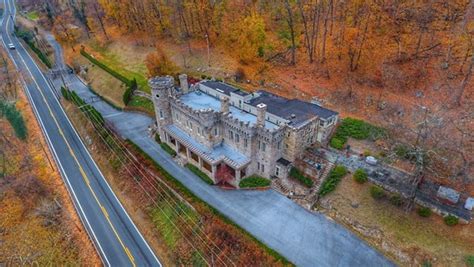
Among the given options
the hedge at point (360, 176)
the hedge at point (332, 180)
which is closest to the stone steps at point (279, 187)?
the hedge at point (332, 180)

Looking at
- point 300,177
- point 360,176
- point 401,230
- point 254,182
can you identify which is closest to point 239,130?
point 254,182

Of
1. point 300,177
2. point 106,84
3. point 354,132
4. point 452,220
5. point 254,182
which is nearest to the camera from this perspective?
point 452,220

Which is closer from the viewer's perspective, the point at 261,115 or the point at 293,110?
the point at 261,115

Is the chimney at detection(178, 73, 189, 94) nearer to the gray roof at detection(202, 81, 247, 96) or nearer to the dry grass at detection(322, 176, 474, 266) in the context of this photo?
the gray roof at detection(202, 81, 247, 96)

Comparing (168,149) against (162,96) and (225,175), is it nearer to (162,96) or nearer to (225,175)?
(162,96)

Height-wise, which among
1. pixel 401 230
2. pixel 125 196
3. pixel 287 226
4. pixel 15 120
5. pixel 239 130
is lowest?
pixel 125 196

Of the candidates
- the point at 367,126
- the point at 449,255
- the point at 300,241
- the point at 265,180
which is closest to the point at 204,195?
the point at 265,180
